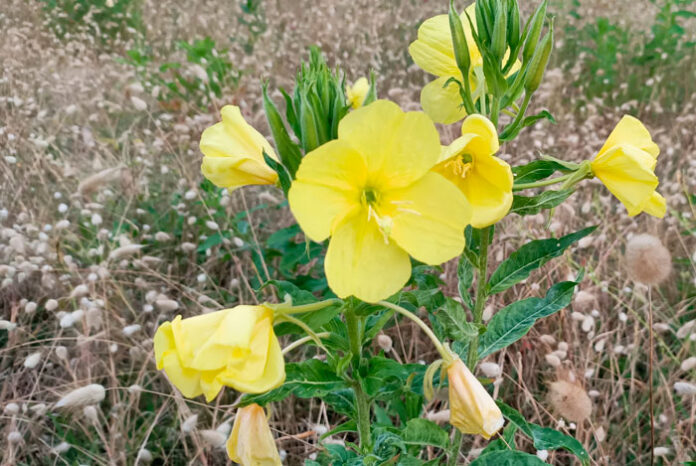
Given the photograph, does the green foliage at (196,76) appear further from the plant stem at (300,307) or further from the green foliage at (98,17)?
the plant stem at (300,307)

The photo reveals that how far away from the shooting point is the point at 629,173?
0.92m

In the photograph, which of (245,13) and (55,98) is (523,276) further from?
(245,13)

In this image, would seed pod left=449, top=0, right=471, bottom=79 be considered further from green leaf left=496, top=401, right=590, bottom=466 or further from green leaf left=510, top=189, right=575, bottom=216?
green leaf left=496, top=401, right=590, bottom=466

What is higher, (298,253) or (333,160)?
(333,160)

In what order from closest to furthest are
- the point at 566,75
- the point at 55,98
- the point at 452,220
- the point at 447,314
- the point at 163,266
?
the point at 452,220
the point at 447,314
the point at 163,266
the point at 55,98
the point at 566,75

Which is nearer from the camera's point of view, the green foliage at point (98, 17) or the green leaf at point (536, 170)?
the green leaf at point (536, 170)

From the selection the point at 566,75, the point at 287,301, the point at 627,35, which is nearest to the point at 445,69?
the point at 287,301

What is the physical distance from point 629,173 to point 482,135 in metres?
0.26

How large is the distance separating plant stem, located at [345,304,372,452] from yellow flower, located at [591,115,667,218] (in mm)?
446

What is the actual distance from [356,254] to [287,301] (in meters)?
0.12

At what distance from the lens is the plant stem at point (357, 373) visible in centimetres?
95

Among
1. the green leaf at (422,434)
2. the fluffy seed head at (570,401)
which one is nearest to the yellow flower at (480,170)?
the green leaf at (422,434)

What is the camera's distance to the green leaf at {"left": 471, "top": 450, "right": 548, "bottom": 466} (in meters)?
1.02

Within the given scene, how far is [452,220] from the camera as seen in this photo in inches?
30.1
